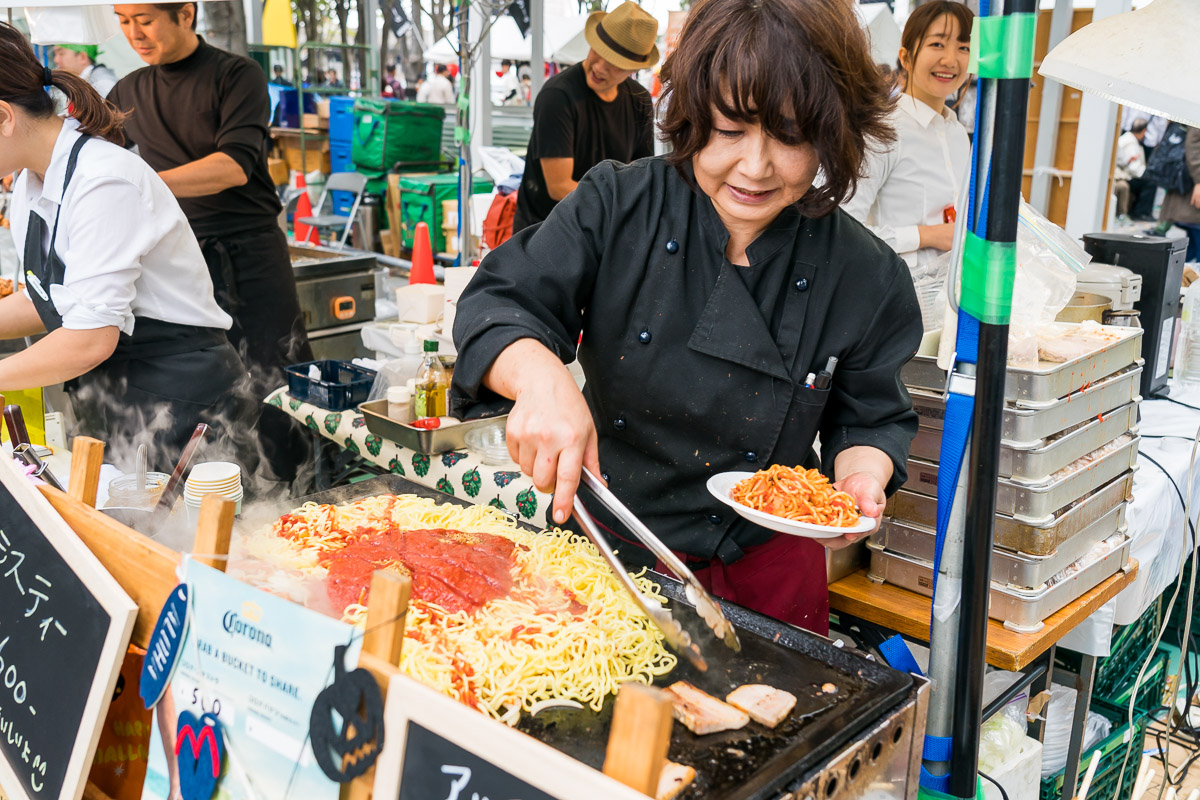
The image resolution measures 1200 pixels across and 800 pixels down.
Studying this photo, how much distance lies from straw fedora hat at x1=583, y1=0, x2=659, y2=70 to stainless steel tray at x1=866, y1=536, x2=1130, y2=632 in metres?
3.20

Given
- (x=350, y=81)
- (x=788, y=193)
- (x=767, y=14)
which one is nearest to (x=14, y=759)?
(x=788, y=193)

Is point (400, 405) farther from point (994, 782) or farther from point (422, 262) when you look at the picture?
point (994, 782)

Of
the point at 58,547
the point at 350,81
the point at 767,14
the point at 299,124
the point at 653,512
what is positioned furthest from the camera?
the point at 350,81

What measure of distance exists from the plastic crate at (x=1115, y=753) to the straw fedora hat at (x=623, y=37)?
11.7 feet

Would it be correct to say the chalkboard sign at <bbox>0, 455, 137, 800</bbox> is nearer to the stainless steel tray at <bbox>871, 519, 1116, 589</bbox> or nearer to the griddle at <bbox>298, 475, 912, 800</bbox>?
the griddle at <bbox>298, 475, 912, 800</bbox>

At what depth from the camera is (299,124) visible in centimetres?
1289

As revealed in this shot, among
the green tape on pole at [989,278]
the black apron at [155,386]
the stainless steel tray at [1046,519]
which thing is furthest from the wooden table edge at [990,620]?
the black apron at [155,386]

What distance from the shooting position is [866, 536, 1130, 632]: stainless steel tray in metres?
2.29

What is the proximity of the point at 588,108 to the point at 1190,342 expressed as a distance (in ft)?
9.92

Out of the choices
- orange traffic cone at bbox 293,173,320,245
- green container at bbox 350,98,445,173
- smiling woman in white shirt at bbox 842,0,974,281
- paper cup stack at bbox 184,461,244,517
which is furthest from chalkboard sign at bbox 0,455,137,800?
green container at bbox 350,98,445,173

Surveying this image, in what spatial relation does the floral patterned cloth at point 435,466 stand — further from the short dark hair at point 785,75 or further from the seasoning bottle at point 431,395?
the short dark hair at point 785,75

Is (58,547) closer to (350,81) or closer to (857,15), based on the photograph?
(857,15)

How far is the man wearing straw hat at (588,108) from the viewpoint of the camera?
16.1 feet

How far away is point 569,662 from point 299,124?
1277cm
